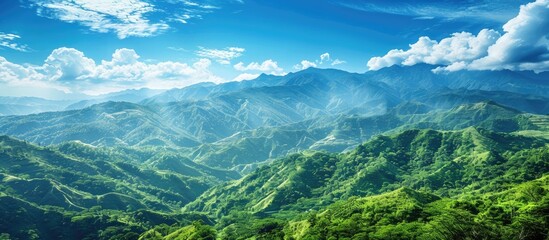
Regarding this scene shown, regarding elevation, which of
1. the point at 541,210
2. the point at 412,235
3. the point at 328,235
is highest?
the point at 541,210

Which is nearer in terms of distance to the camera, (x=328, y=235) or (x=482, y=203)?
(x=328, y=235)

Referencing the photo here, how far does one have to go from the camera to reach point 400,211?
196375mm

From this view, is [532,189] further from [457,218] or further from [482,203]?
[457,218]

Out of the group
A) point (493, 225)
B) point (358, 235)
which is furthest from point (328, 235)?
point (493, 225)

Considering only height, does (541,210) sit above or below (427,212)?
above

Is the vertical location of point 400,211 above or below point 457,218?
below

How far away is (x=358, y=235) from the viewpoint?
518ft

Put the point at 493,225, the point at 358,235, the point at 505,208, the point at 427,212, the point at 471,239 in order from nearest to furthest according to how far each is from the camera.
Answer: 1. the point at 471,239
2. the point at 493,225
3. the point at 358,235
4. the point at 505,208
5. the point at 427,212

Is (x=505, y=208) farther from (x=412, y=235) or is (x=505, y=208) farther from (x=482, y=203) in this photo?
(x=412, y=235)

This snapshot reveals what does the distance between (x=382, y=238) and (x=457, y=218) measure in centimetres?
3010

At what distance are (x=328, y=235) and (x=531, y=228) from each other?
268 ft

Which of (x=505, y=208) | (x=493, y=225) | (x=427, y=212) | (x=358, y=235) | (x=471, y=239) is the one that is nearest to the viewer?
(x=471, y=239)

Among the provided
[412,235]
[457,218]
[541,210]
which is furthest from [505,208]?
[412,235]

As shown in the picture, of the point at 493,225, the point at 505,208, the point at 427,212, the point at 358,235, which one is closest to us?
the point at 493,225
